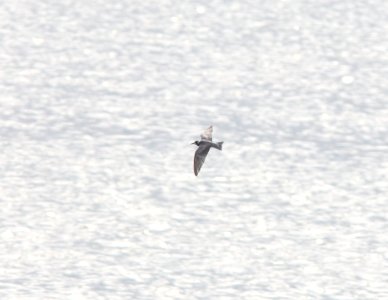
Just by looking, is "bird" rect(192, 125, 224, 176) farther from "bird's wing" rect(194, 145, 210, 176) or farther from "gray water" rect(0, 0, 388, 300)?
"gray water" rect(0, 0, 388, 300)

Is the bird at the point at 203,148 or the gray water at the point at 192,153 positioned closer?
the bird at the point at 203,148

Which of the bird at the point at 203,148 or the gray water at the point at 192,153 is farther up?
the gray water at the point at 192,153

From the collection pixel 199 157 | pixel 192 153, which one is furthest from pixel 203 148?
pixel 192 153

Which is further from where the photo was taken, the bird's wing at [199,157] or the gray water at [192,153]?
the gray water at [192,153]

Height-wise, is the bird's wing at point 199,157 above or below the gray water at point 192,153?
below

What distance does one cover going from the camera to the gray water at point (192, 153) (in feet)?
174

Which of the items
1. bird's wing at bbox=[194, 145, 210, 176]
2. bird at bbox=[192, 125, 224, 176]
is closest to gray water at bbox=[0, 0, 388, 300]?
bird at bbox=[192, 125, 224, 176]

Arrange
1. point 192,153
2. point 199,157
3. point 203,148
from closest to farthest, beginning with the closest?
point 199,157, point 203,148, point 192,153

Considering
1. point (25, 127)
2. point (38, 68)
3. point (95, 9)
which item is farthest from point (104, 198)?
point (95, 9)

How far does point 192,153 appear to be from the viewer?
221ft

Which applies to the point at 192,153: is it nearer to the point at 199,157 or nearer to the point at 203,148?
the point at 203,148

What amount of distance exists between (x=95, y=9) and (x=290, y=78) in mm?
22404

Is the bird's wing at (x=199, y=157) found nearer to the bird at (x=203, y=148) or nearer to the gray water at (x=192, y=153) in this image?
the bird at (x=203, y=148)

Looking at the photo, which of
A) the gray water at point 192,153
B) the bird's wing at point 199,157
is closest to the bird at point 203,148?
the bird's wing at point 199,157
